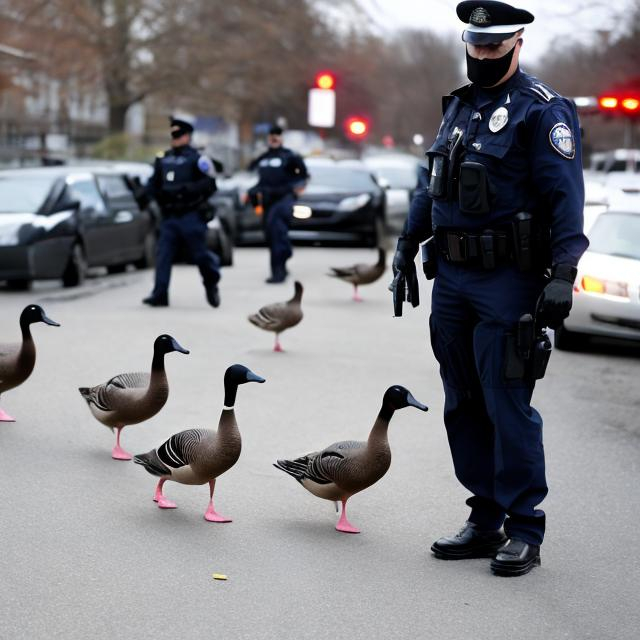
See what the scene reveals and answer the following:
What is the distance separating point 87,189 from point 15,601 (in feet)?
47.0

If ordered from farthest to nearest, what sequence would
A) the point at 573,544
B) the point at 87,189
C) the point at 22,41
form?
the point at 22,41, the point at 87,189, the point at 573,544

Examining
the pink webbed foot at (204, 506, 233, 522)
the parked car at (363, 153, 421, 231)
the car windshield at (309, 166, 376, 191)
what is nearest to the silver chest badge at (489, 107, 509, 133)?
the pink webbed foot at (204, 506, 233, 522)

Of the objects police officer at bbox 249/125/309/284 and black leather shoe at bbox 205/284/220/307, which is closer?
black leather shoe at bbox 205/284/220/307

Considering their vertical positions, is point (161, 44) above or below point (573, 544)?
above

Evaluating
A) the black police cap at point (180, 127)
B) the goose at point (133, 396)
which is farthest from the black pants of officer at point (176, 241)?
the goose at point (133, 396)

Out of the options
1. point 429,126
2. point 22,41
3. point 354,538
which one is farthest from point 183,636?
point 429,126

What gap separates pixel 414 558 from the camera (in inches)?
237

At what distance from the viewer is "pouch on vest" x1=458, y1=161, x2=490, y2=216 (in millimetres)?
5543

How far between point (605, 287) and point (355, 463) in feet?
23.8

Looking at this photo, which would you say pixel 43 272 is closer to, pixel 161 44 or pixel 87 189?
pixel 87 189

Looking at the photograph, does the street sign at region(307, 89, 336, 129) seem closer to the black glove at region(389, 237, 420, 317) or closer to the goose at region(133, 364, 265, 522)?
the goose at region(133, 364, 265, 522)

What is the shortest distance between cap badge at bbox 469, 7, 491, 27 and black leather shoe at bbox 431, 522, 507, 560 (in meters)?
2.07

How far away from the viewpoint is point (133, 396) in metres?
7.58

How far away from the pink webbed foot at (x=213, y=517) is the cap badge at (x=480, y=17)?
2514 mm
